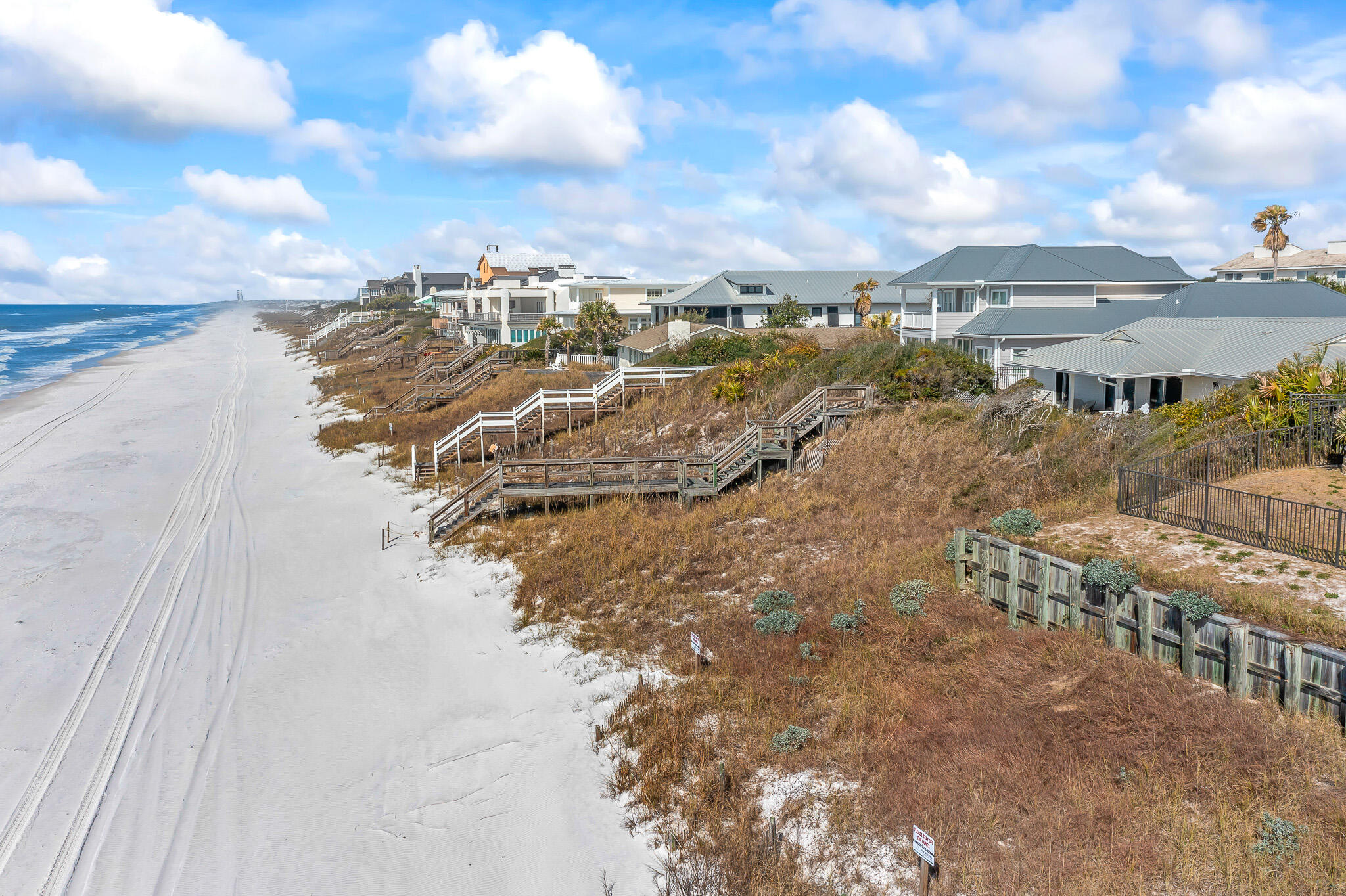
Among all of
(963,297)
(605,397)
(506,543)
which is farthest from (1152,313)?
(506,543)

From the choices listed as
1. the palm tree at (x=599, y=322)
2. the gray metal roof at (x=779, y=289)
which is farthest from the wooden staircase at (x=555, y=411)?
the gray metal roof at (x=779, y=289)

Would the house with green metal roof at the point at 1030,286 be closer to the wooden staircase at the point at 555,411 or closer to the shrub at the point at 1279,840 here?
the wooden staircase at the point at 555,411

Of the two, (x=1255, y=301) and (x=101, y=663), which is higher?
(x=1255, y=301)

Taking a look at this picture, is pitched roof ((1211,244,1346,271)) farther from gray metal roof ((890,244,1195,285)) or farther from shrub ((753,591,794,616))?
shrub ((753,591,794,616))

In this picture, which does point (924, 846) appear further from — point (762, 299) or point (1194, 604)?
point (762, 299)

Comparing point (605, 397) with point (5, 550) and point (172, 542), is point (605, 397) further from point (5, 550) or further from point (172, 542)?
point (5, 550)

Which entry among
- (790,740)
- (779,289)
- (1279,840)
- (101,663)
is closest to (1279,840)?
(1279,840)
